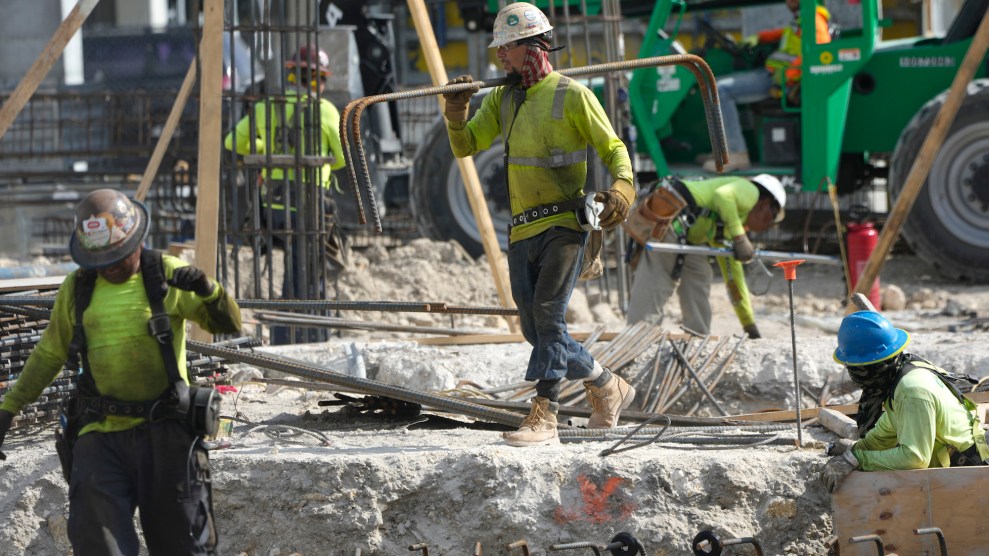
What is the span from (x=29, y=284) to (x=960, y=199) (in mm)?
8292

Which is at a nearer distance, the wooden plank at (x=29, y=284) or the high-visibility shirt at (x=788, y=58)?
the wooden plank at (x=29, y=284)

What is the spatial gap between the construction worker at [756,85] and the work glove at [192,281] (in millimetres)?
8277

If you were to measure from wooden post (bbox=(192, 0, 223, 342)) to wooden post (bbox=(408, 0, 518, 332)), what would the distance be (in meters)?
1.44

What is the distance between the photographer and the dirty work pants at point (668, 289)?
9.43 meters

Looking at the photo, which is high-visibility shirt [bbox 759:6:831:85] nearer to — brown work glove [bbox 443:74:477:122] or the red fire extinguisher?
the red fire extinguisher

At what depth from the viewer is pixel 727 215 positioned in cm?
895

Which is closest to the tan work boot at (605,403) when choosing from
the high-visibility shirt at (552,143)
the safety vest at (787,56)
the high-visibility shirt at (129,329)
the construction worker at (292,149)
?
the high-visibility shirt at (552,143)

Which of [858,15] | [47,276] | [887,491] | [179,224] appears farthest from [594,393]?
[179,224]

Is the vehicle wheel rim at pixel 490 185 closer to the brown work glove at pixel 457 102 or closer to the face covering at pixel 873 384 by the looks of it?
the brown work glove at pixel 457 102

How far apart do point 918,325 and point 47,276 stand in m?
6.41

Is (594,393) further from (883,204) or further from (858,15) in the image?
(883,204)

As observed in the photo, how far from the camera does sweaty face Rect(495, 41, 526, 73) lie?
5.77m

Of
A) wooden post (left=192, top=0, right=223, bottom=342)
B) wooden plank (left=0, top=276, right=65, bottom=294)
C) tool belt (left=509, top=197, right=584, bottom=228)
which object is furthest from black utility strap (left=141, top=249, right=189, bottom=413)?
wooden post (left=192, top=0, right=223, bottom=342)

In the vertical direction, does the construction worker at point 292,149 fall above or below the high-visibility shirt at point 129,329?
above
